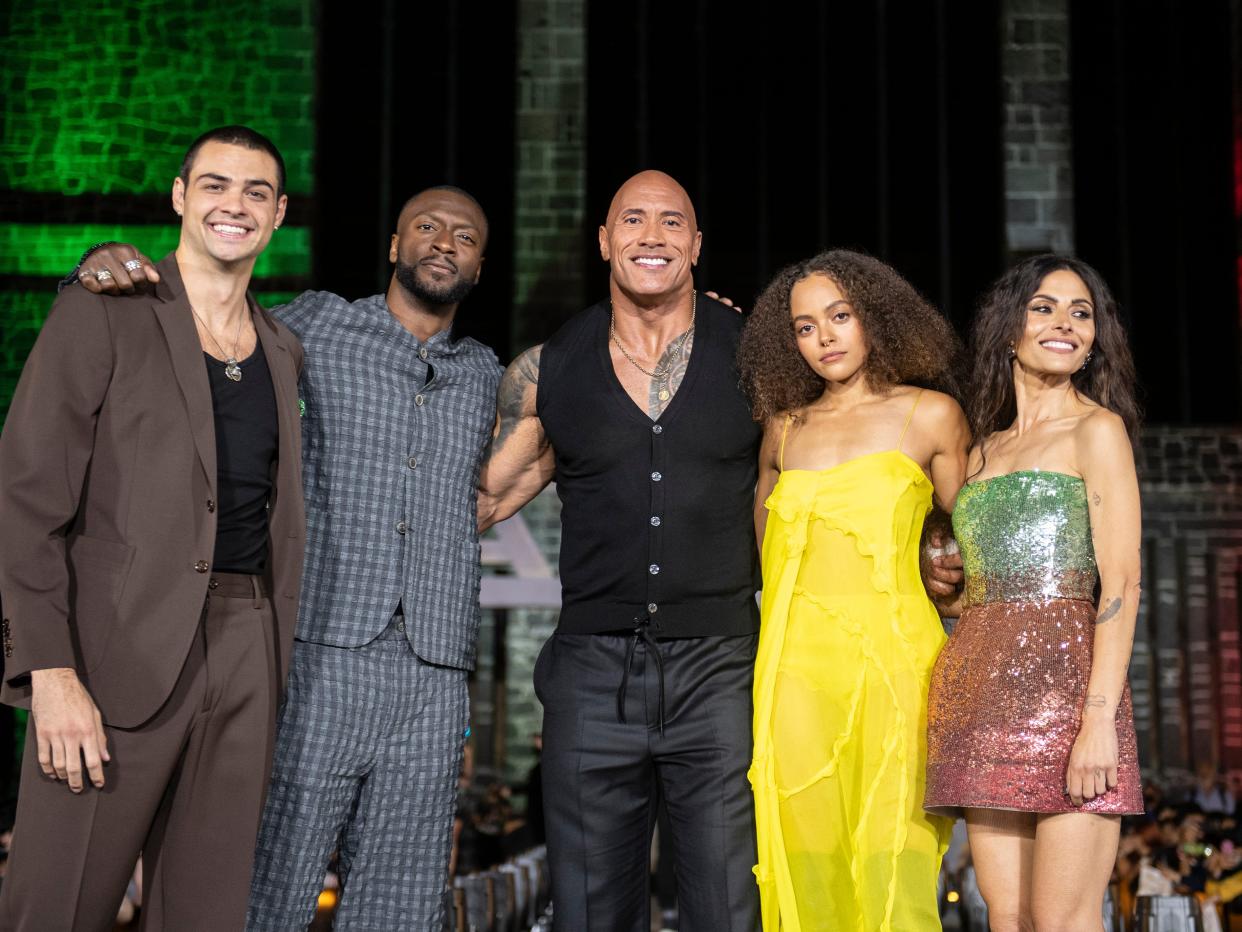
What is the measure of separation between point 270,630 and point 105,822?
482 millimetres

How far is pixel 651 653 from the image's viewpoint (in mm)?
3346

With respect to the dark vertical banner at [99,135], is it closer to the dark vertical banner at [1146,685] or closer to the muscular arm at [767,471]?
the dark vertical banner at [1146,685]

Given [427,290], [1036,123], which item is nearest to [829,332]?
[427,290]

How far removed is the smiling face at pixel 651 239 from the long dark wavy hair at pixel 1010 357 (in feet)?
2.49

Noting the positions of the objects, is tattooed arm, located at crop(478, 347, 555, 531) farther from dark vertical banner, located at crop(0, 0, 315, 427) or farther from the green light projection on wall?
the green light projection on wall

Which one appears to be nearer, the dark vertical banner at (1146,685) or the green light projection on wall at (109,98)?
the dark vertical banner at (1146,685)

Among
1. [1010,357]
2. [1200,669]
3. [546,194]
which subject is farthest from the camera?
[546,194]

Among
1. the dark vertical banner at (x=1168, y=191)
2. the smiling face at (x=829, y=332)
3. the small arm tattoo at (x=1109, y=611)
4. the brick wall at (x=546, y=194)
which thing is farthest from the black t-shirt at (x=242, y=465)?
the dark vertical banner at (x=1168, y=191)

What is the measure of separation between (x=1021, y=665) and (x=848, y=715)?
1.25 feet

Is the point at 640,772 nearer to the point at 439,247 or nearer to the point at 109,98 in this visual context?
the point at 439,247

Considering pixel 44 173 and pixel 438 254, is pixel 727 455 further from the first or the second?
pixel 44 173

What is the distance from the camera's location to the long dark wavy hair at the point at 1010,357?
3270 mm

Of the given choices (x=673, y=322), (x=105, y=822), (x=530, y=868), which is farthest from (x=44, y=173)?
(x=105, y=822)

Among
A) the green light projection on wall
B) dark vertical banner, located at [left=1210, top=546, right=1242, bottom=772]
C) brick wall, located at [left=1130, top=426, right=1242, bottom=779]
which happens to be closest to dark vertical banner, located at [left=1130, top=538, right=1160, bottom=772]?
brick wall, located at [left=1130, top=426, right=1242, bottom=779]
